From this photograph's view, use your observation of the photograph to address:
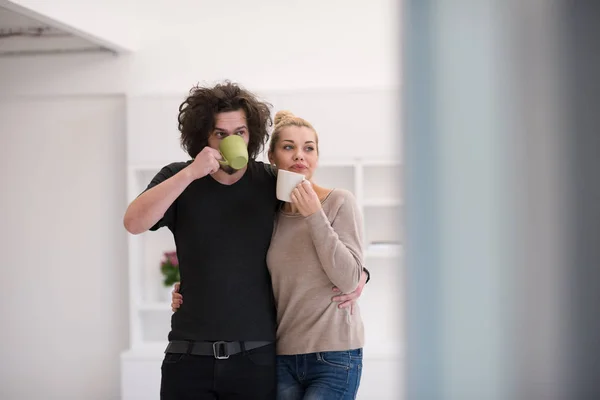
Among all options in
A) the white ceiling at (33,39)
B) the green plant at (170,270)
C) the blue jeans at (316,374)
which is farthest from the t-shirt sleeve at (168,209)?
the white ceiling at (33,39)

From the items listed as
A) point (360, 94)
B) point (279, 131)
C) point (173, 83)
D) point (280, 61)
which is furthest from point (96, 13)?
point (279, 131)

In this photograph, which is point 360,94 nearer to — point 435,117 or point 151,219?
point 151,219

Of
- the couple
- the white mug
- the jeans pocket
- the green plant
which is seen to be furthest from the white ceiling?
the jeans pocket

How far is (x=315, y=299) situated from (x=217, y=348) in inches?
11.0

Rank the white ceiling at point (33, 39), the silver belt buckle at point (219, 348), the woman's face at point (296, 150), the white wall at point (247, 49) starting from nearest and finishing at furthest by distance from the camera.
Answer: the silver belt buckle at point (219, 348) → the woman's face at point (296, 150) → the white wall at point (247, 49) → the white ceiling at point (33, 39)

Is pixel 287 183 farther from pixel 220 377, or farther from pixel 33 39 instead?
pixel 33 39

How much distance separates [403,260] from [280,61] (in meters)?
4.12

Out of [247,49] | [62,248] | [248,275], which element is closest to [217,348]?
[248,275]

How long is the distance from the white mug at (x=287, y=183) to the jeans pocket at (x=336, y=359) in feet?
1.34

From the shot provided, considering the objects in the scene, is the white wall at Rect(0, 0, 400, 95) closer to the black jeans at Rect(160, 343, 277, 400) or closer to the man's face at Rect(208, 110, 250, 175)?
the man's face at Rect(208, 110, 250, 175)

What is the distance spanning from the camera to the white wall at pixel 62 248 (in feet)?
15.4

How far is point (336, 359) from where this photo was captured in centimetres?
176

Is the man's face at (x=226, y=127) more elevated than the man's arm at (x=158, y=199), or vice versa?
the man's face at (x=226, y=127)

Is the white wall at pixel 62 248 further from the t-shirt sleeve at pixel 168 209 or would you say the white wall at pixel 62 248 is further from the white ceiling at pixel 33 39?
the t-shirt sleeve at pixel 168 209
